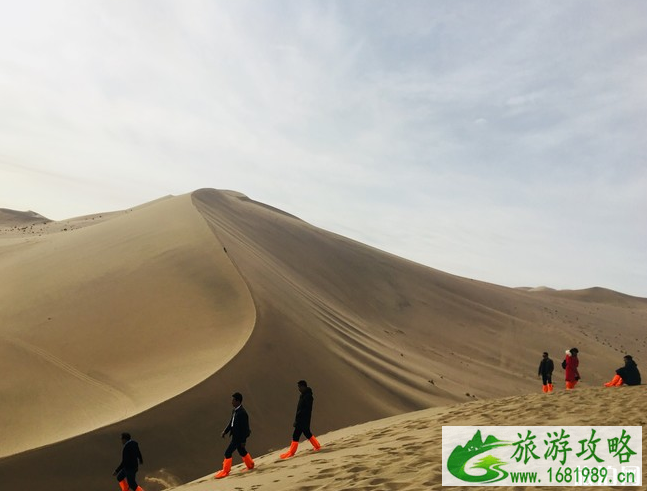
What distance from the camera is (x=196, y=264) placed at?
1878cm

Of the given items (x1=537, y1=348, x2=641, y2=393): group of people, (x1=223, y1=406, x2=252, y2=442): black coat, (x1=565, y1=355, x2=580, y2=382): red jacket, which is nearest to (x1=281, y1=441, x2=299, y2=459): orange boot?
(x1=223, y1=406, x2=252, y2=442): black coat

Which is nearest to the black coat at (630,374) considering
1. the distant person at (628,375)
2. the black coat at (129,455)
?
the distant person at (628,375)

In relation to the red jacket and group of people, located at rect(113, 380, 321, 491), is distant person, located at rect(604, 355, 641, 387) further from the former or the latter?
group of people, located at rect(113, 380, 321, 491)

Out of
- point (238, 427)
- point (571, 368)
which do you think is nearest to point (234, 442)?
point (238, 427)

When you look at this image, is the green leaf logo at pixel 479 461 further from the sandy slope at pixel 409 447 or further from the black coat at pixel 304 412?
the black coat at pixel 304 412

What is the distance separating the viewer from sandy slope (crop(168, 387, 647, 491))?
6105 millimetres

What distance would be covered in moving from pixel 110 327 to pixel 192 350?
2.61m

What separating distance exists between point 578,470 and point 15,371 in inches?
438

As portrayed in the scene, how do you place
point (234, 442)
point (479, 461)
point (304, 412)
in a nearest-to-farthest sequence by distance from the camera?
1. point (479, 461)
2. point (234, 442)
3. point (304, 412)

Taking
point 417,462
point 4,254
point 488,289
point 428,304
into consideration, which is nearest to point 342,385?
point 417,462

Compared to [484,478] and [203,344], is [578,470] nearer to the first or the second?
[484,478]

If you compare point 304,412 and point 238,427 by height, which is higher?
point 304,412

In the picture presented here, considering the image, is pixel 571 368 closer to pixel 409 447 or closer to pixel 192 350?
pixel 409 447

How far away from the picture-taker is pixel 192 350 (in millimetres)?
13648
